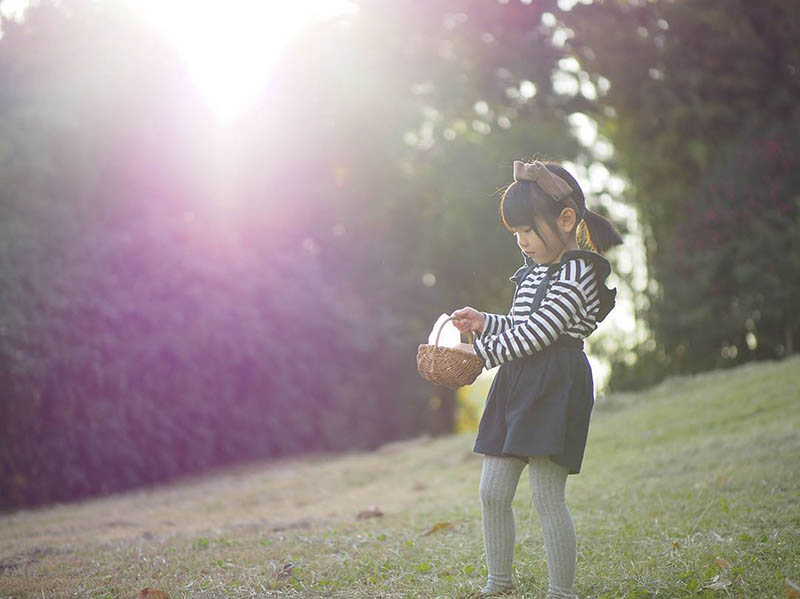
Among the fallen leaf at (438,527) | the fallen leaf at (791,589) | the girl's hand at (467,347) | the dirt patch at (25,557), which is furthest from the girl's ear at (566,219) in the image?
the dirt patch at (25,557)

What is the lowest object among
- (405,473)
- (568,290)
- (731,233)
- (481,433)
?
(405,473)

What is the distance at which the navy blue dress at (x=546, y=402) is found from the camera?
300cm

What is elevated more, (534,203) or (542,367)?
(534,203)

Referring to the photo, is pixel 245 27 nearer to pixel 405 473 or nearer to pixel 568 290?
pixel 405 473

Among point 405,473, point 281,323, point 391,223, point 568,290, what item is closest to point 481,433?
point 568,290

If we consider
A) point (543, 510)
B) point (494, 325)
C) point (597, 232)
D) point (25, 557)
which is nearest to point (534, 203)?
point (597, 232)

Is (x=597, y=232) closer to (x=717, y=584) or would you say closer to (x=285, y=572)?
(x=717, y=584)

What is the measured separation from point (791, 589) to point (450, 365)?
1.43 meters

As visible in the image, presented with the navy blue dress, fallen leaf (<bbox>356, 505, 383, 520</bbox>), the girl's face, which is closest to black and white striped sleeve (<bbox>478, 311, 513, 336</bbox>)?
the navy blue dress

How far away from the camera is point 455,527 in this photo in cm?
488

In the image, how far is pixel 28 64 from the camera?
33.1 feet

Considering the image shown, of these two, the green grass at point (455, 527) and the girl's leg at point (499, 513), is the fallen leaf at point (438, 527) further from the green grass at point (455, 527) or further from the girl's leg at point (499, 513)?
the girl's leg at point (499, 513)

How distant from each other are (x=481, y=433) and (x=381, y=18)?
35.3 ft

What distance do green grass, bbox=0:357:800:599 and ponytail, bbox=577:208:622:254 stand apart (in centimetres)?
130
